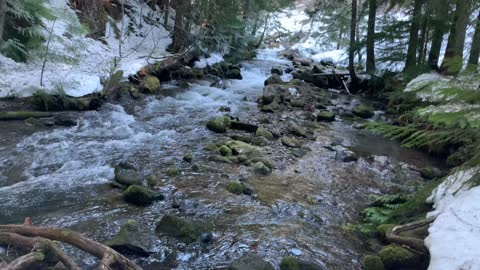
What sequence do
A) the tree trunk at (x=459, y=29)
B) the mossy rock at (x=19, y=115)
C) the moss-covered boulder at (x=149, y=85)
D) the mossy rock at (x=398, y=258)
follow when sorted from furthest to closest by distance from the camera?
the moss-covered boulder at (x=149, y=85) < the tree trunk at (x=459, y=29) < the mossy rock at (x=19, y=115) < the mossy rock at (x=398, y=258)

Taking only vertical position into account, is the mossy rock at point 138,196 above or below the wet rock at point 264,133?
below

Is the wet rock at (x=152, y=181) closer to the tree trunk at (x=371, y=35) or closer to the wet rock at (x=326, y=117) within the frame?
the wet rock at (x=326, y=117)

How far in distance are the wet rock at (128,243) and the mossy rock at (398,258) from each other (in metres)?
2.38

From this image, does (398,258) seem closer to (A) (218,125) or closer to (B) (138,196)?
(B) (138,196)

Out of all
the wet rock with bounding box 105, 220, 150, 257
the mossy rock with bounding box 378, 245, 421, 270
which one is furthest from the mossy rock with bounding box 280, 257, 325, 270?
the wet rock with bounding box 105, 220, 150, 257

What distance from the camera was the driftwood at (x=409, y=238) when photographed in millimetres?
3699

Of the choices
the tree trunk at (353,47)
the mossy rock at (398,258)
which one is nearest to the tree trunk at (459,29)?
the tree trunk at (353,47)

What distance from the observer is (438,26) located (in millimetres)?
11773

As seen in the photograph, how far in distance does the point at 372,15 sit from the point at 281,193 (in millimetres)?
11002

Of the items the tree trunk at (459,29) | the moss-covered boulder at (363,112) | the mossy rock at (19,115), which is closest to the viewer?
the mossy rock at (19,115)

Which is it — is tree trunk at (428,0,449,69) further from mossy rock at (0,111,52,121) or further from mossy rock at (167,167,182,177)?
mossy rock at (0,111,52,121)

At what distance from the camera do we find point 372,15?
14.5 metres

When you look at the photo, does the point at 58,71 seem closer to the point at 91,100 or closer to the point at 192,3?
the point at 91,100

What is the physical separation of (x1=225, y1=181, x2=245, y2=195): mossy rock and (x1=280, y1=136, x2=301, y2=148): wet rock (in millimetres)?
2840
